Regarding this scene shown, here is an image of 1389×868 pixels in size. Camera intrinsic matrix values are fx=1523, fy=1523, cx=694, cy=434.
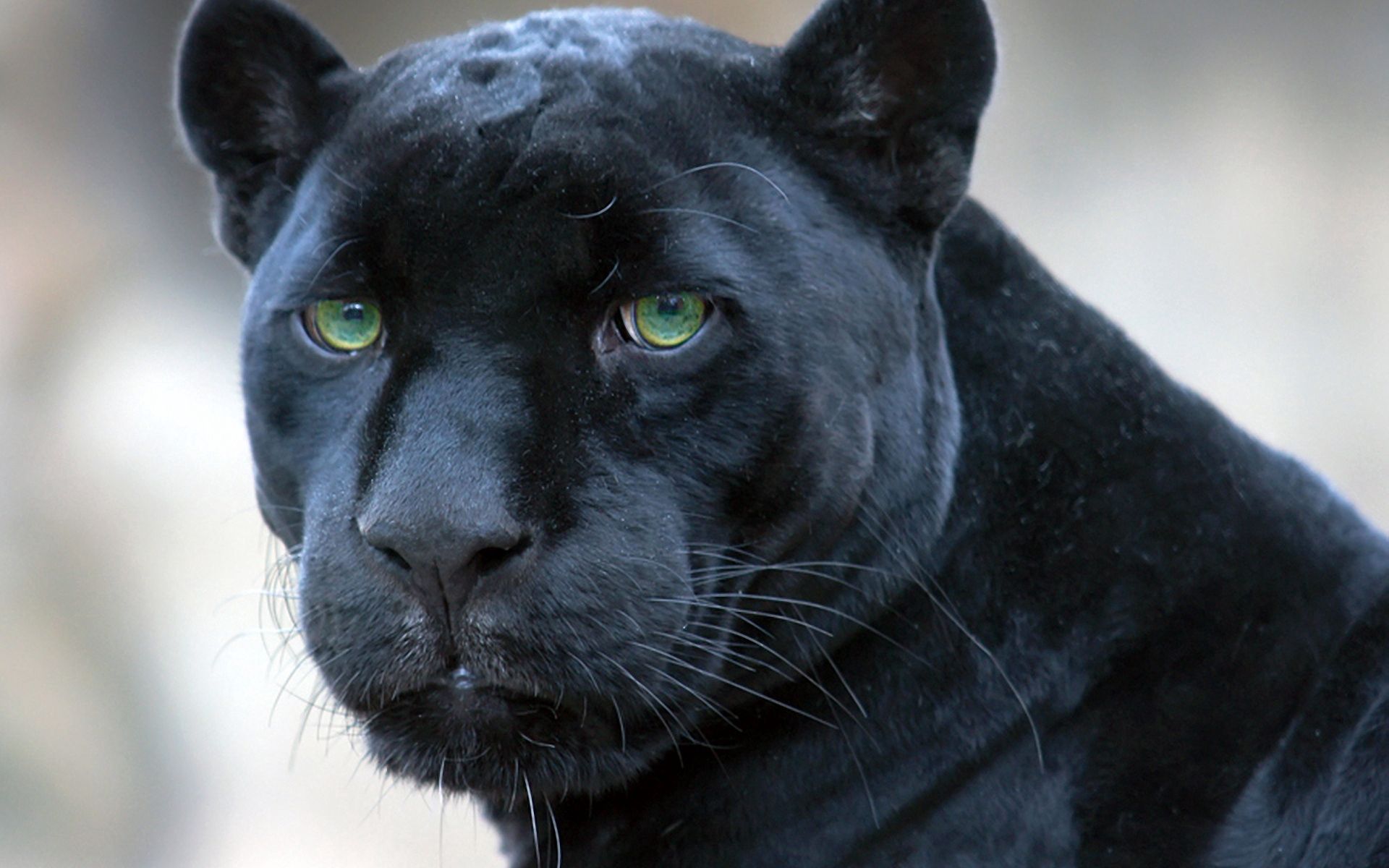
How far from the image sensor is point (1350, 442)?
7.09m

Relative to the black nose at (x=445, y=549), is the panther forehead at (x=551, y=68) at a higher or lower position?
higher

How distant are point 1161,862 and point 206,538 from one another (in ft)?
15.9

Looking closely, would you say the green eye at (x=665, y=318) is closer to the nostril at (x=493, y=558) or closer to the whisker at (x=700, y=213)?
the whisker at (x=700, y=213)

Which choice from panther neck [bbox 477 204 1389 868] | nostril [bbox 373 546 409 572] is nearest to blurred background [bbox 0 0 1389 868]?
panther neck [bbox 477 204 1389 868]

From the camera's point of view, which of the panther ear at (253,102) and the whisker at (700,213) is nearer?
the whisker at (700,213)

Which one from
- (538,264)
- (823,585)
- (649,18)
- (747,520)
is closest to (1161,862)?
(823,585)

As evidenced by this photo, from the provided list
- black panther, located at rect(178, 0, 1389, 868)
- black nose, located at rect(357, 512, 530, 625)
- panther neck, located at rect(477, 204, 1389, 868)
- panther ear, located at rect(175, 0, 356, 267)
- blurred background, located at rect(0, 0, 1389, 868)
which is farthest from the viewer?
blurred background, located at rect(0, 0, 1389, 868)

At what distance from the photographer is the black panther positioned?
6.27 feet

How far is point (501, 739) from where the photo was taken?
1.93 metres

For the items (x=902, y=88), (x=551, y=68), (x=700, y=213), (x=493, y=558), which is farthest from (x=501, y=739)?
(x=902, y=88)

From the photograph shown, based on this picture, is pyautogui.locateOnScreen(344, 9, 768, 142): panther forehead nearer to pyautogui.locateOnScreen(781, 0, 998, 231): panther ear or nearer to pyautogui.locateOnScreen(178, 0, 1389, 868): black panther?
pyautogui.locateOnScreen(178, 0, 1389, 868): black panther

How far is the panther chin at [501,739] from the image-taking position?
191 cm

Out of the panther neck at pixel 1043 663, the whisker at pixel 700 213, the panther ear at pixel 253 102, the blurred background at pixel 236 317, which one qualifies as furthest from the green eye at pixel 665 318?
the blurred background at pixel 236 317

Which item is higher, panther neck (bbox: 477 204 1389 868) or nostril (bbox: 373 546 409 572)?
panther neck (bbox: 477 204 1389 868)
